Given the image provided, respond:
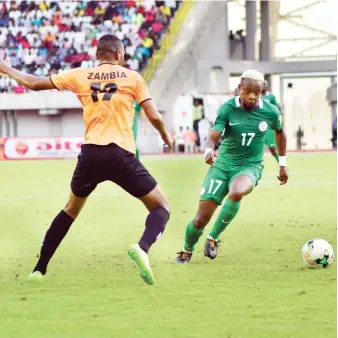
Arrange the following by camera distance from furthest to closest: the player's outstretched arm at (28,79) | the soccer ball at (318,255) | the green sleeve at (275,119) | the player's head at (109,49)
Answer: the green sleeve at (275,119)
the soccer ball at (318,255)
the player's head at (109,49)
the player's outstretched arm at (28,79)

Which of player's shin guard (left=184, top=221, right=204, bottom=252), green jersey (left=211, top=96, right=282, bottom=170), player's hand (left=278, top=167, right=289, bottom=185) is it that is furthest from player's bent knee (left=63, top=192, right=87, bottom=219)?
player's hand (left=278, top=167, right=289, bottom=185)

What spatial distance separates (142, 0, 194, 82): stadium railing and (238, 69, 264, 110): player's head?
32955 mm

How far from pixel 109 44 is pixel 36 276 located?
2079 mm

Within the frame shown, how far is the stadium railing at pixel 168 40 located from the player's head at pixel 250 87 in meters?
33.0

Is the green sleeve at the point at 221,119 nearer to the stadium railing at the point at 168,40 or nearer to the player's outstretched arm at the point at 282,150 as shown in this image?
the player's outstretched arm at the point at 282,150

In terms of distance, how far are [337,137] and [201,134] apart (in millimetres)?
6699

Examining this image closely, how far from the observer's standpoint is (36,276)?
8398mm

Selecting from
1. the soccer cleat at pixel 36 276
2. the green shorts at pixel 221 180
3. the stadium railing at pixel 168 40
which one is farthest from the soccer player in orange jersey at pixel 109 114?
the stadium railing at pixel 168 40

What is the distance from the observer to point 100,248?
36.3 feet

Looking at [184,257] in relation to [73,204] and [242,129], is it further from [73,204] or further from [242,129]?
[73,204]

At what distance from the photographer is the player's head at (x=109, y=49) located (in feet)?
26.8

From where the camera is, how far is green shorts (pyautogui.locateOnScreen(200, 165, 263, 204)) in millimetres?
9766

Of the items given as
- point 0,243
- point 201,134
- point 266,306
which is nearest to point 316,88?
point 201,134

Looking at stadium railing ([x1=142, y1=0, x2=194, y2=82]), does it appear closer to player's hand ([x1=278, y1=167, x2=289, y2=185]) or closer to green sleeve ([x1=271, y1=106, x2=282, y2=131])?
player's hand ([x1=278, y1=167, x2=289, y2=185])
